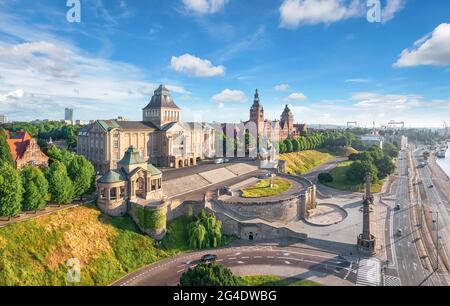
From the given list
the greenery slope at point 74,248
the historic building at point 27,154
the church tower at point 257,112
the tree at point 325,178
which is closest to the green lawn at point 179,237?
the greenery slope at point 74,248

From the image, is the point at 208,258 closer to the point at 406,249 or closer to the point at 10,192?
the point at 10,192

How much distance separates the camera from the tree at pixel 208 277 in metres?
33.6

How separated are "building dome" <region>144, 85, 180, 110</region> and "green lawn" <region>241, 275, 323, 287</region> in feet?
210

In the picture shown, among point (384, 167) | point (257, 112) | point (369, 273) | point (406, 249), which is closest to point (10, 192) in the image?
point (369, 273)

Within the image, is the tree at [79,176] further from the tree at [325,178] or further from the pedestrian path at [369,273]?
the tree at [325,178]

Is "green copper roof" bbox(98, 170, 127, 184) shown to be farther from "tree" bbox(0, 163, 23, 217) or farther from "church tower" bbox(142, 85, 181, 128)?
"church tower" bbox(142, 85, 181, 128)

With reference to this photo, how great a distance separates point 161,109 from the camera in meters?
92.2

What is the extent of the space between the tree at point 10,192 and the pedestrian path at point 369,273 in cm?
5145

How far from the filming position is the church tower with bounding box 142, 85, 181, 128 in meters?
92.7

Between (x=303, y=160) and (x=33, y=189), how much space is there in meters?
118

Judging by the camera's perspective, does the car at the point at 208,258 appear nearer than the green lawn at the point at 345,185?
Yes

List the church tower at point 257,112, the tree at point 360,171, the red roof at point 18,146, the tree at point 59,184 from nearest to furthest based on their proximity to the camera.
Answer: the tree at point 59,184, the red roof at point 18,146, the tree at point 360,171, the church tower at point 257,112
